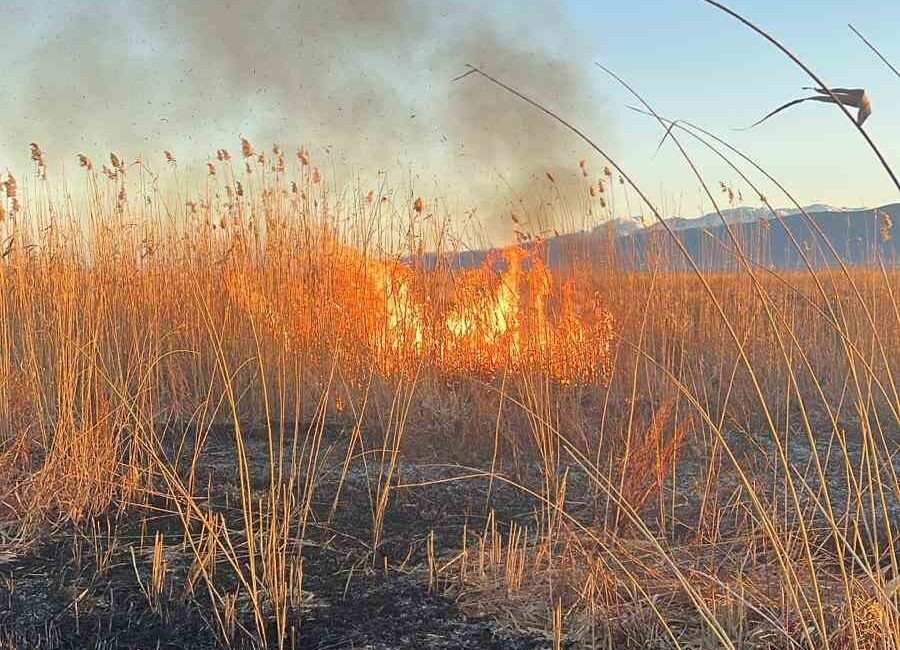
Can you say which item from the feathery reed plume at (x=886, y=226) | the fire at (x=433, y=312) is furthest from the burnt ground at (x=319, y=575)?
the feathery reed plume at (x=886, y=226)

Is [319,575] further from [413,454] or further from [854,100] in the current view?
[854,100]

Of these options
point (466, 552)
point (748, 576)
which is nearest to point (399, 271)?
point (466, 552)

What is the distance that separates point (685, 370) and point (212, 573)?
10.6 ft

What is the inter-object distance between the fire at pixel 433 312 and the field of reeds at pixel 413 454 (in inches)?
0.6

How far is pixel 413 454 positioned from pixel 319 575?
1.23 m

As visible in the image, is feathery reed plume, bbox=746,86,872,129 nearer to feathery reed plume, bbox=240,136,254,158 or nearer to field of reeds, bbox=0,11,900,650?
field of reeds, bbox=0,11,900,650

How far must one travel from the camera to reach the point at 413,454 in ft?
11.4

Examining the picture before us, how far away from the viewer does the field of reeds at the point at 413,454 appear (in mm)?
1878

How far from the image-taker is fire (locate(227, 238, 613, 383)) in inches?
158

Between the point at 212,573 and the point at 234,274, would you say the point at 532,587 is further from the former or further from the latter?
the point at 234,274

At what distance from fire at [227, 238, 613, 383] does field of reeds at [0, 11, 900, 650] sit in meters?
0.02

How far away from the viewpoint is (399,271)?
13.7 feet

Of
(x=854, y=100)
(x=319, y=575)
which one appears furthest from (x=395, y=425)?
(x=854, y=100)

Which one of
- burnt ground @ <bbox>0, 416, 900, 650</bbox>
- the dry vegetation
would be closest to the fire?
the dry vegetation
